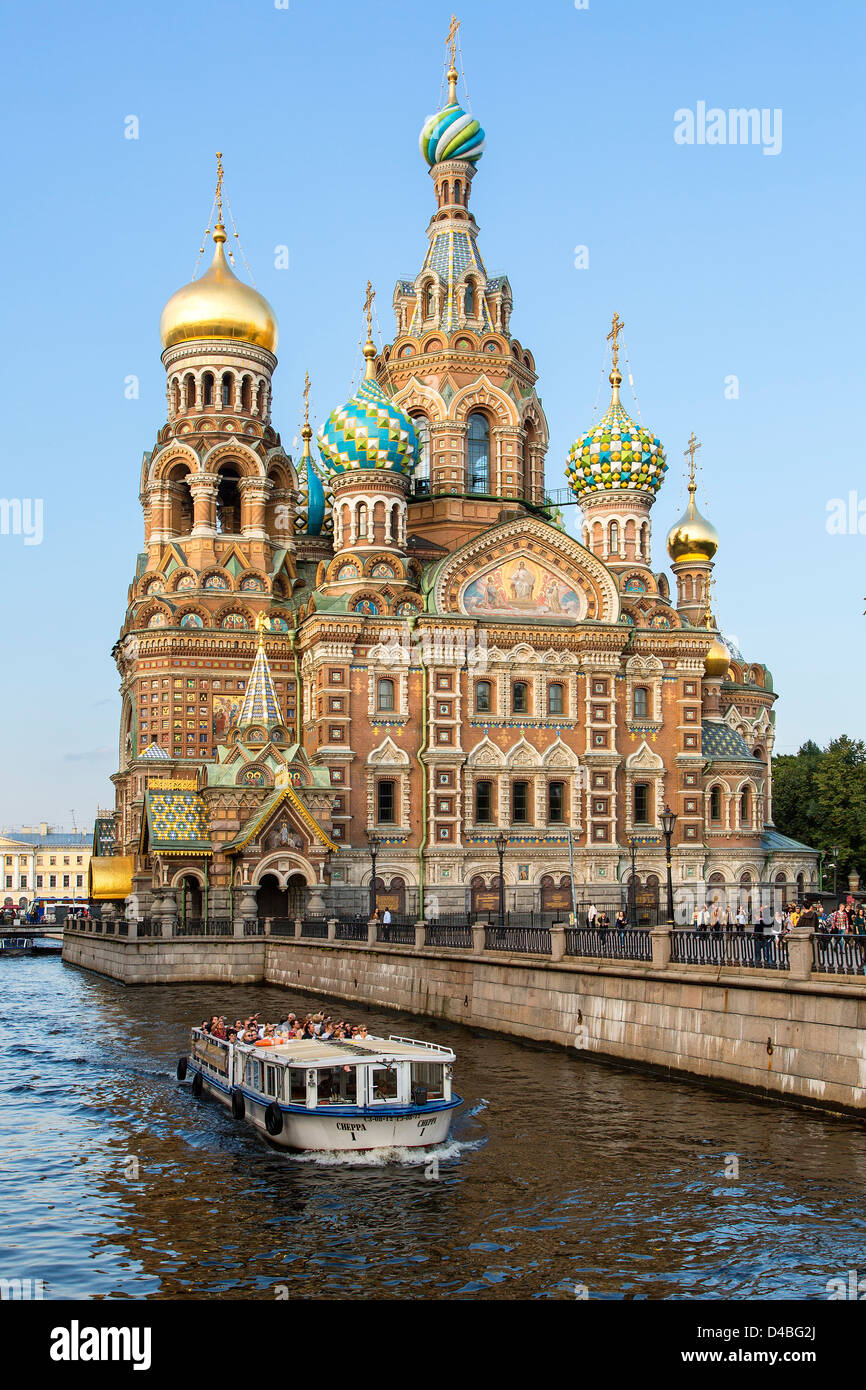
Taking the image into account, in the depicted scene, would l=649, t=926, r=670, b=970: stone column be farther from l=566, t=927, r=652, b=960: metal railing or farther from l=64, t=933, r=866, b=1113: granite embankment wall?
l=566, t=927, r=652, b=960: metal railing

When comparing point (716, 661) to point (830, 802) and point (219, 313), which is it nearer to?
point (830, 802)

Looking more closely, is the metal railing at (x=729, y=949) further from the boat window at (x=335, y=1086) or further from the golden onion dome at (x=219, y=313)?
the golden onion dome at (x=219, y=313)

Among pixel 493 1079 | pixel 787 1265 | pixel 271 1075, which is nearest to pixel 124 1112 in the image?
pixel 271 1075

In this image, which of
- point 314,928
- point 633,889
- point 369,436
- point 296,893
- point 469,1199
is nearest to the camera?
point 469,1199

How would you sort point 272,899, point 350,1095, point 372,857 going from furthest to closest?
point 272,899 < point 372,857 < point 350,1095

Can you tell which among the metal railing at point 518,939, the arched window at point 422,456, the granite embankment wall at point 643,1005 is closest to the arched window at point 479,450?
the arched window at point 422,456

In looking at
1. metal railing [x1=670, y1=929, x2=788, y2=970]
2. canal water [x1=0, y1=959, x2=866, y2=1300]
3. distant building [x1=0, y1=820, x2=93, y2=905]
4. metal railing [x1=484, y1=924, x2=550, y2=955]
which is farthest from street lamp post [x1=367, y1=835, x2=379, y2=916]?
distant building [x1=0, y1=820, x2=93, y2=905]

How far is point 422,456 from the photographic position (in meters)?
55.7

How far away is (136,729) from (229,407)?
13308 mm

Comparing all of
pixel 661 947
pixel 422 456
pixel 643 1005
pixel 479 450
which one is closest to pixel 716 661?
pixel 479 450

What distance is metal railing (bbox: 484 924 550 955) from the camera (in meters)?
29.7

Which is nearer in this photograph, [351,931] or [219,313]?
[351,931]
